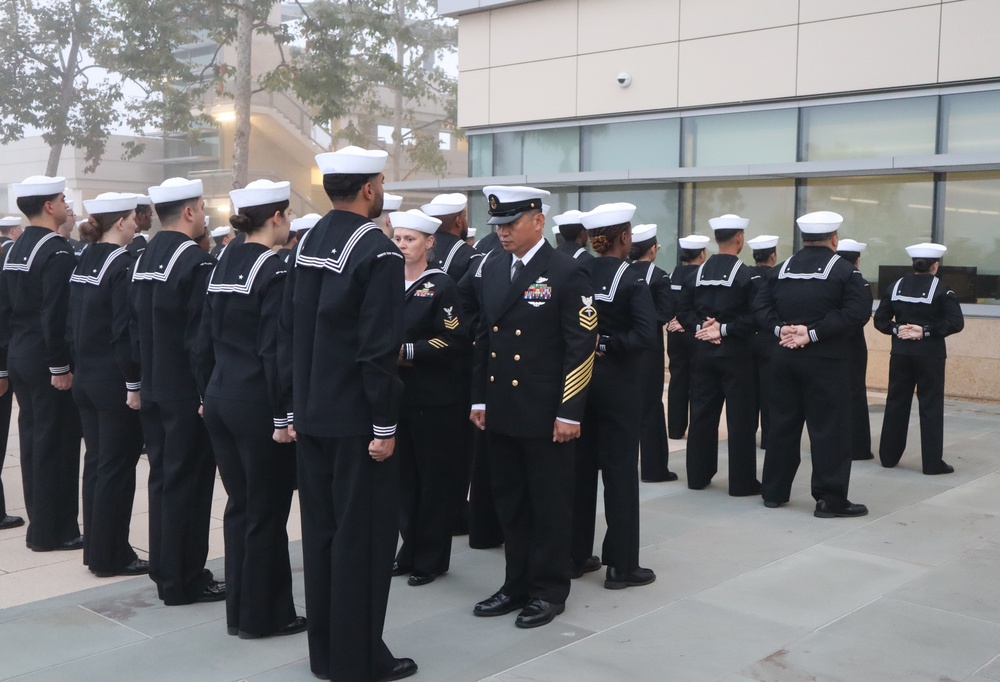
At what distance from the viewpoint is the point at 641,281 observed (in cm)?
568

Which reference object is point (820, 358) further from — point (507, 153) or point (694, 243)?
point (507, 153)

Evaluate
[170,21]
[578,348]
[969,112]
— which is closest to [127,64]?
[170,21]

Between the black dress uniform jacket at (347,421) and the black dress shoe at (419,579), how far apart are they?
1316 mm

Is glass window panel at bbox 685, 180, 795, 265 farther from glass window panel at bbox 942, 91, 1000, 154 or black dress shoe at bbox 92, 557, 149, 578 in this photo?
black dress shoe at bbox 92, 557, 149, 578

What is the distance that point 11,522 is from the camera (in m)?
7.14

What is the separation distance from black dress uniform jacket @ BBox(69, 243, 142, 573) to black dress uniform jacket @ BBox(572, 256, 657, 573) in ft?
8.41

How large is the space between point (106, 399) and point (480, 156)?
14.2 meters

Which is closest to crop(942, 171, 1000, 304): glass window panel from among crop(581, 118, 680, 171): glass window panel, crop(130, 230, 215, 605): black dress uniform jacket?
crop(581, 118, 680, 171): glass window panel

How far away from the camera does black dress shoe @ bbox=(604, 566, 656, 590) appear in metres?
5.61

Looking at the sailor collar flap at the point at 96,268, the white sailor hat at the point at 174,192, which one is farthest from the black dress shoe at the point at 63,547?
the white sailor hat at the point at 174,192

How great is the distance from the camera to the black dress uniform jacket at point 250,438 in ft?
15.5

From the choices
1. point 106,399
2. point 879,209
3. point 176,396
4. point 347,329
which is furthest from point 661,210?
point 347,329

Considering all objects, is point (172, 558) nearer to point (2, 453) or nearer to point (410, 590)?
point (410, 590)

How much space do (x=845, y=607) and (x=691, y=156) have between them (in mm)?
11925
